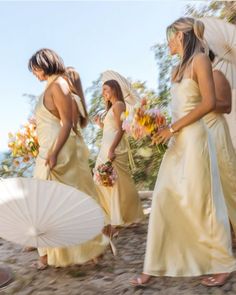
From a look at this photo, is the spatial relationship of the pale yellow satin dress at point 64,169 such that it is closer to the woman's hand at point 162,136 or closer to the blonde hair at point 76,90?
the blonde hair at point 76,90

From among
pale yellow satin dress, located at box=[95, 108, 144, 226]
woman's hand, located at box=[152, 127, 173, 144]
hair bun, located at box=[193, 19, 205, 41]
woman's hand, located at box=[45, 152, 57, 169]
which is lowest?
pale yellow satin dress, located at box=[95, 108, 144, 226]

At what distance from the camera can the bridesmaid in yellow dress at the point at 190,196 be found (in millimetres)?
3031

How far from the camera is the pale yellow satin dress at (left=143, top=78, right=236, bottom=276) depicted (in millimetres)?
3037

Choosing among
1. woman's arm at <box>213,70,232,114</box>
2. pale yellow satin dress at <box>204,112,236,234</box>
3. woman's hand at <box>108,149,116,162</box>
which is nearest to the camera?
woman's arm at <box>213,70,232,114</box>

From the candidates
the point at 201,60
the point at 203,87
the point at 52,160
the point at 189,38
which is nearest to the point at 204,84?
the point at 203,87

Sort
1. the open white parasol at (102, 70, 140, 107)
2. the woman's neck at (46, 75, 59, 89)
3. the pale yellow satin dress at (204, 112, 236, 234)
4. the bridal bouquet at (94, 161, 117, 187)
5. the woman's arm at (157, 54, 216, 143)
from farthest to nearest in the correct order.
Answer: the open white parasol at (102, 70, 140, 107), the bridal bouquet at (94, 161, 117, 187), the pale yellow satin dress at (204, 112, 236, 234), the woman's neck at (46, 75, 59, 89), the woman's arm at (157, 54, 216, 143)

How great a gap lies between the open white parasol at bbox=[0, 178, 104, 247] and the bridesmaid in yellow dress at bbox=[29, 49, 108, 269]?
2.43 ft

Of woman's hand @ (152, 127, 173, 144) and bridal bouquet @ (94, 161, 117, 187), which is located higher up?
woman's hand @ (152, 127, 173, 144)

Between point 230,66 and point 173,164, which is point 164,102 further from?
point 173,164

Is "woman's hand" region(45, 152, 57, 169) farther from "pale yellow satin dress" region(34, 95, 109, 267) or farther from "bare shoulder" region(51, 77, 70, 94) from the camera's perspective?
"bare shoulder" region(51, 77, 70, 94)

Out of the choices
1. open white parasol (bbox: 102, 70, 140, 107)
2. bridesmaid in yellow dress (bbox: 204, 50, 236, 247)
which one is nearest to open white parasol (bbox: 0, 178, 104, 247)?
bridesmaid in yellow dress (bbox: 204, 50, 236, 247)

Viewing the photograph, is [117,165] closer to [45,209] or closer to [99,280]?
[99,280]

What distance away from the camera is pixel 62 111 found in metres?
3.71

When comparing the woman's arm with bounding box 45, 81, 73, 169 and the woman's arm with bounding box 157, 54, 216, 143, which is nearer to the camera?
the woman's arm with bounding box 157, 54, 216, 143
